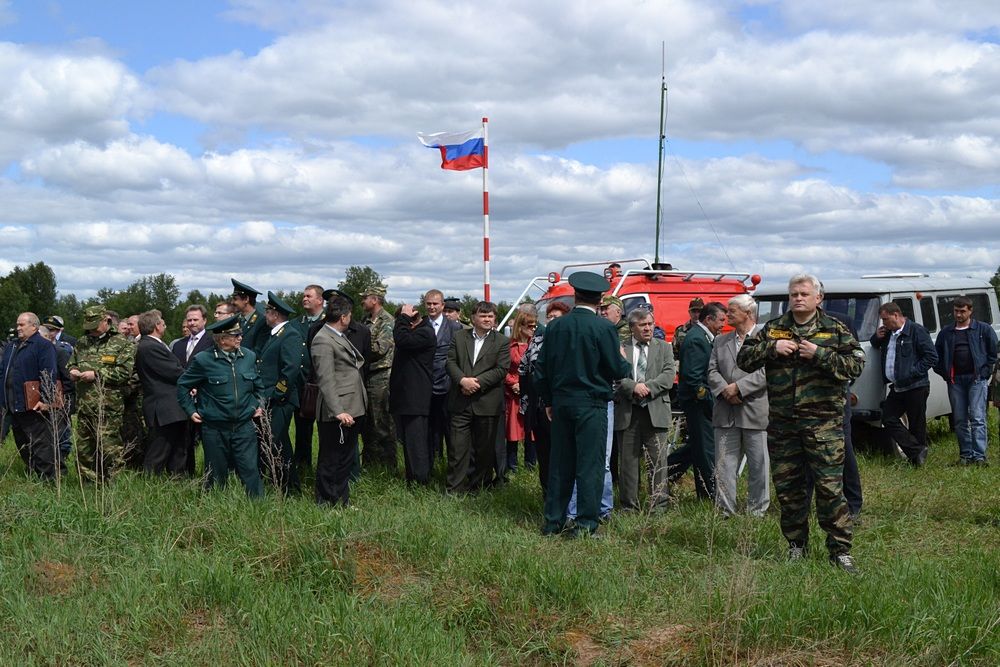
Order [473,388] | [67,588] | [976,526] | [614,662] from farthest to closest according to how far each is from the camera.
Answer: [473,388] < [976,526] < [67,588] < [614,662]

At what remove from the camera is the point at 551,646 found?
4.74 meters

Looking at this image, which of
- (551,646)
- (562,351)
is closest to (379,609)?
(551,646)

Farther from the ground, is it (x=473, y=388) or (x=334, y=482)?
(x=473, y=388)

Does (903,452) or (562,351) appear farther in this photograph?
(903,452)

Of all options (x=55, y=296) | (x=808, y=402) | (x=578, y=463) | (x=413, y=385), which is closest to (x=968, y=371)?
(x=808, y=402)

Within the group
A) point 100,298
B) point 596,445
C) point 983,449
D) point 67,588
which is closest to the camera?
point 67,588

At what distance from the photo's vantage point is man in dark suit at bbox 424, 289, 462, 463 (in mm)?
9422

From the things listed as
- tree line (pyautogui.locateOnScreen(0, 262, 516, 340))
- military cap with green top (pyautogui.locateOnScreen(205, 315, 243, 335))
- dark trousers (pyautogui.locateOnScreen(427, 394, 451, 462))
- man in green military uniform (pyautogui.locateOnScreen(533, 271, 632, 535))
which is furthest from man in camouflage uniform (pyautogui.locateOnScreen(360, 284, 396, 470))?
tree line (pyautogui.locateOnScreen(0, 262, 516, 340))

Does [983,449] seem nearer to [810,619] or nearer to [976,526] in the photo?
[976,526]

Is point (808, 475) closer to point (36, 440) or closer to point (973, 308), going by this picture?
point (36, 440)

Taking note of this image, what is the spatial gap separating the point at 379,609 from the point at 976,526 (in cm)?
502

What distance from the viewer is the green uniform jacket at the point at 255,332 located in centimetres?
904

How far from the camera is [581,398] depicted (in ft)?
22.7

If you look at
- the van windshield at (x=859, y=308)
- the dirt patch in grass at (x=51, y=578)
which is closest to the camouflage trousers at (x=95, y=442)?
the dirt patch in grass at (x=51, y=578)
